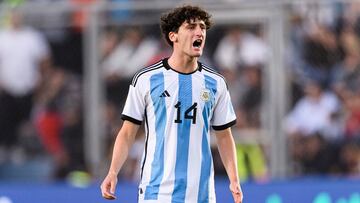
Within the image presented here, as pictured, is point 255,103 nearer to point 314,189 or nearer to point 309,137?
point 309,137

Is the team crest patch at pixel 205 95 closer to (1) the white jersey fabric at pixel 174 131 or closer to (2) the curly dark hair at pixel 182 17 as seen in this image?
(1) the white jersey fabric at pixel 174 131

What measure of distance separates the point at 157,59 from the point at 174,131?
16.0ft

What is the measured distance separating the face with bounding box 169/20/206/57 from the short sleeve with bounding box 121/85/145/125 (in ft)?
1.17

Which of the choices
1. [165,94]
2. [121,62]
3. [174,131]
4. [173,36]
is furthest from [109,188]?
[121,62]

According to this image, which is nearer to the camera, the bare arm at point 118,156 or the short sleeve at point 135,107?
the bare arm at point 118,156

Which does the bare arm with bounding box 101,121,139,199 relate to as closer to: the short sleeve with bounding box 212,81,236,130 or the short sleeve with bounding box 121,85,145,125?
the short sleeve with bounding box 121,85,145,125

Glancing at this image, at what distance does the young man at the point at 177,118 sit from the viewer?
6.28m

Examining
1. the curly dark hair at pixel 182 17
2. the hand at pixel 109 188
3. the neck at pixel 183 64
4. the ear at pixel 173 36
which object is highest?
Result: the curly dark hair at pixel 182 17

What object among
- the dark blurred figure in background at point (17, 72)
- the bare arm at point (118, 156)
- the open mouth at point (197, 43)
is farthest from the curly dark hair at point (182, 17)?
the dark blurred figure in background at point (17, 72)

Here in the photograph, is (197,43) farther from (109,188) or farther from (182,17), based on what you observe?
(109,188)

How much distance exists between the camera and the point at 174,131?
6273 millimetres

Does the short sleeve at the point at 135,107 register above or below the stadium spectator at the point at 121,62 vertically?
below

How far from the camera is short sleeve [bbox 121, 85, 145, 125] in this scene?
637 cm

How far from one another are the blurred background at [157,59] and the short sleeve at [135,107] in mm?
4172
